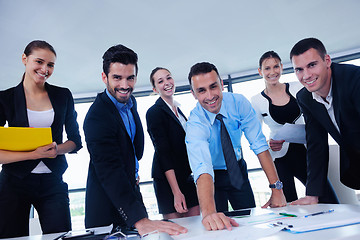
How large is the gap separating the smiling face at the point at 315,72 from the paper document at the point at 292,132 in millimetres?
291

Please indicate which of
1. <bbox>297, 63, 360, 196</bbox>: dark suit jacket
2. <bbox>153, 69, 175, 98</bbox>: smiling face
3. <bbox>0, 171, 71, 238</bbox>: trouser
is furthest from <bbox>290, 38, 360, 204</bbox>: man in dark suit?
<bbox>0, 171, 71, 238</bbox>: trouser

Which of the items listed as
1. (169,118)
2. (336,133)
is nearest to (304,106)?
(336,133)

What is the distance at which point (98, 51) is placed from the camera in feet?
13.2

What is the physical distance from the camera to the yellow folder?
132 centimetres

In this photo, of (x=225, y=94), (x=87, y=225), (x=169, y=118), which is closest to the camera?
(x=87, y=225)

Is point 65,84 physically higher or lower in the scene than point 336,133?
higher

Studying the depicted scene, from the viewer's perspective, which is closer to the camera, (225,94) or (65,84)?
(225,94)

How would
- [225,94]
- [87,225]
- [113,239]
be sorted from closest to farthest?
[113,239]
[87,225]
[225,94]

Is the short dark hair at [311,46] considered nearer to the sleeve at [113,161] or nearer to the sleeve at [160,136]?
the sleeve at [160,136]

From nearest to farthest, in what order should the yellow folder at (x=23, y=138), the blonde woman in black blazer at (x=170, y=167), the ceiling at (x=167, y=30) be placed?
the yellow folder at (x=23, y=138)
the blonde woman in black blazer at (x=170, y=167)
the ceiling at (x=167, y=30)

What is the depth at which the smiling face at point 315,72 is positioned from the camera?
1.58 meters

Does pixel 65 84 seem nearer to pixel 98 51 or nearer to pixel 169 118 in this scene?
pixel 98 51

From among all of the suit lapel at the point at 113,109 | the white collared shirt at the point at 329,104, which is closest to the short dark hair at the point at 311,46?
the white collared shirt at the point at 329,104

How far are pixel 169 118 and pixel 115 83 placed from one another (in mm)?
729
